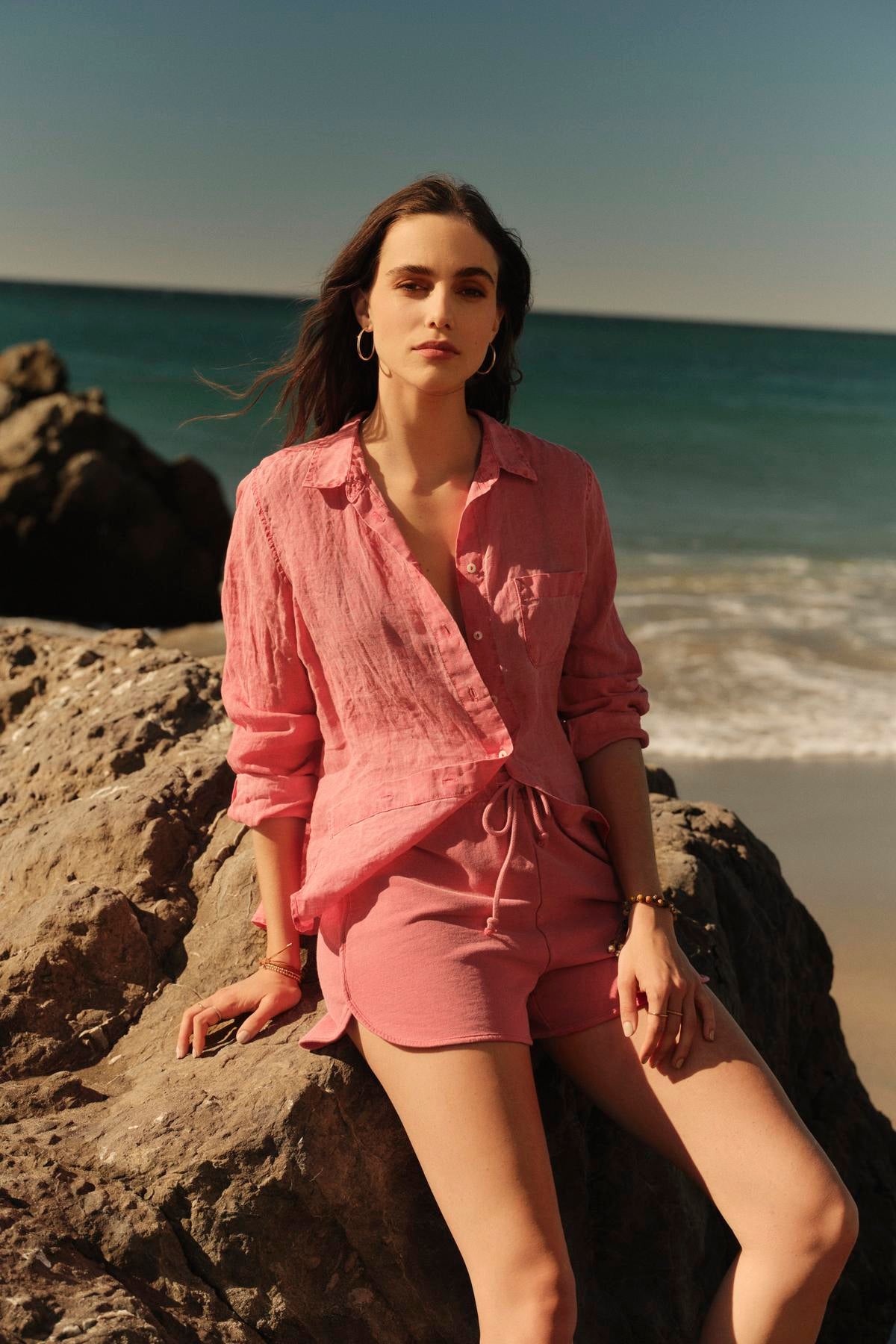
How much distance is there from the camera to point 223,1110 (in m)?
2.10

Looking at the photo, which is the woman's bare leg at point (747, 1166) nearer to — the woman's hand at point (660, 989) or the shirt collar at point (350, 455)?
the woman's hand at point (660, 989)

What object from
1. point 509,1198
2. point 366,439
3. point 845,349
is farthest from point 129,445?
point 845,349

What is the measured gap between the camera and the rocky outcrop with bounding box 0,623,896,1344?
1995 millimetres

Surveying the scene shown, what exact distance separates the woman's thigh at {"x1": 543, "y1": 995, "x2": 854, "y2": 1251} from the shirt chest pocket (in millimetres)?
622

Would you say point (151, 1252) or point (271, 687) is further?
point (271, 687)

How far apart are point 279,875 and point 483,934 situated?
418 mm

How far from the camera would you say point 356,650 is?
7.32 ft

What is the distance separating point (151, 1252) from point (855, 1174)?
5.70ft

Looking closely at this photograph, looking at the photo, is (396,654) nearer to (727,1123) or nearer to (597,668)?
(597,668)

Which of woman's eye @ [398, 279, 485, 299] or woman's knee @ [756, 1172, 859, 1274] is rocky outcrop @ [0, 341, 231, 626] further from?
woman's knee @ [756, 1172, 859, 1274]

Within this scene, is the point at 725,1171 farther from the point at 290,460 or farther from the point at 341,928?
the point at 290,460

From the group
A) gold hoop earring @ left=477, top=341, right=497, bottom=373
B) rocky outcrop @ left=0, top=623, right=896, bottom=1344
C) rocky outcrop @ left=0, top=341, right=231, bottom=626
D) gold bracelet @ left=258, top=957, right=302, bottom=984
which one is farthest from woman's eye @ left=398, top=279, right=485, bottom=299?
rocky outcrop @ left=0, top=341, right=231, bottom=626

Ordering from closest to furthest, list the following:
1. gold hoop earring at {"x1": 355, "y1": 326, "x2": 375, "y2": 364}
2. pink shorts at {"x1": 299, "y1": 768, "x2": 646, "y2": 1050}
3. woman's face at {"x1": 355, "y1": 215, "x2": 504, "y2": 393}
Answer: pink shorts at {"x1": 299, "y1": 768, "x2": 646, "y2": 1050}
woman's face at {"x1": 355, "y1": 215, "x2": 504, "y2": 393}
gold hoop earring at {"x1": 355, "y1": 326, "x2": 375, "y2": 364}

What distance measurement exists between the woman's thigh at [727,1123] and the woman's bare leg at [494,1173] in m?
0.17
